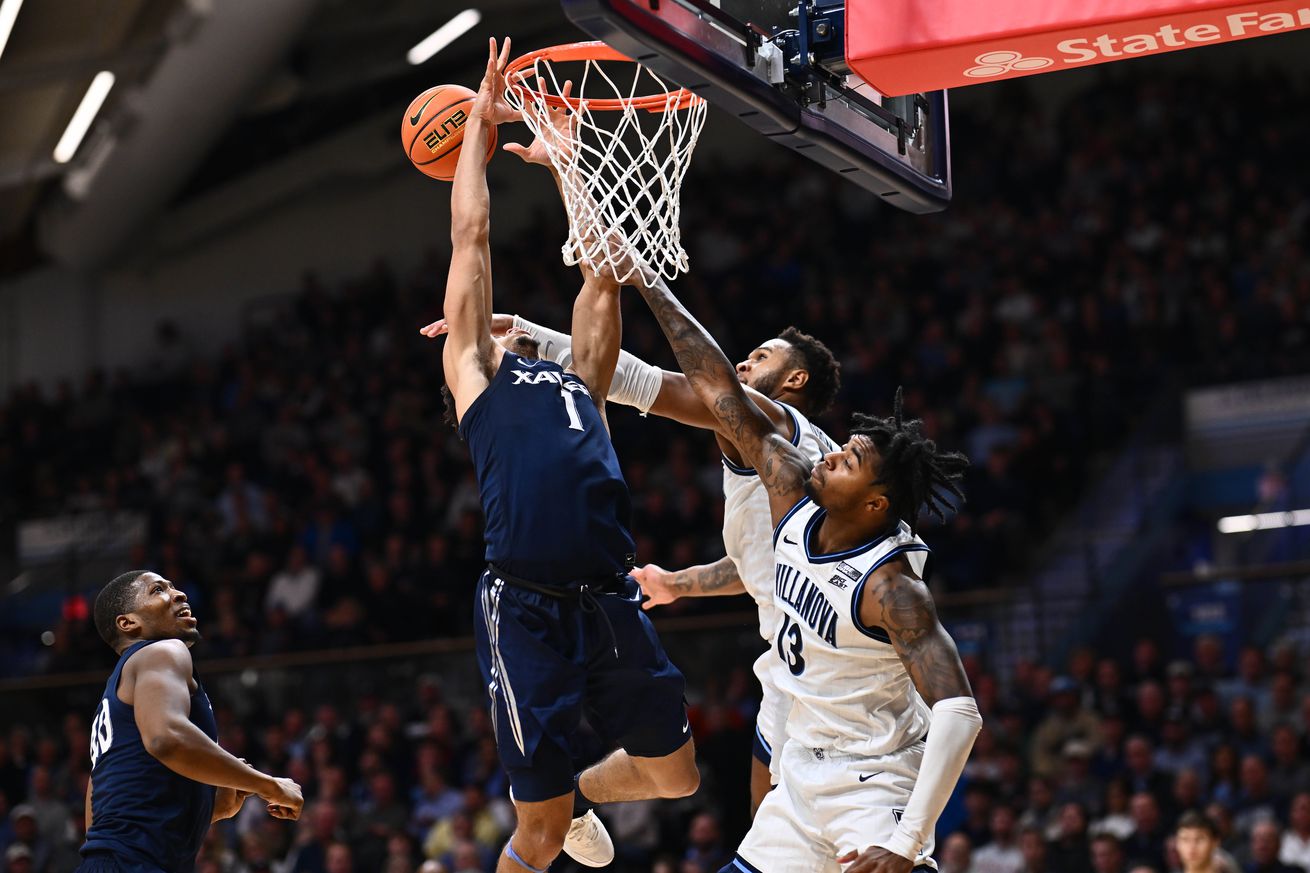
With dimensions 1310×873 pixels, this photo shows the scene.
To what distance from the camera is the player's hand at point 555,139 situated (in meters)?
5.22

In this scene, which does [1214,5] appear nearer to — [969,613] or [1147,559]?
[969,613]

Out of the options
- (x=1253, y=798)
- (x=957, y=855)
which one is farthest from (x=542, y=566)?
(x=1253, y=798)

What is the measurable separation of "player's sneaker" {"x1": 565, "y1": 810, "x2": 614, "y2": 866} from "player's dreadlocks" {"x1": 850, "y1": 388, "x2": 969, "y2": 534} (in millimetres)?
1482

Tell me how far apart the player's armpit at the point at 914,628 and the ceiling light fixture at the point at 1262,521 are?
27.3 feet

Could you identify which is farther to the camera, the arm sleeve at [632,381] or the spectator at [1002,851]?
the spectator at [1002,851]

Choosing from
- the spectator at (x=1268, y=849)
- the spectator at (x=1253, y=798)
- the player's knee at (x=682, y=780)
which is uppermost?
the player's knee at (x=682, y=780)

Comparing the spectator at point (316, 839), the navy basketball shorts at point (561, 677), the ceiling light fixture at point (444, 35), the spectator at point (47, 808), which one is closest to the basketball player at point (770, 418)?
the navy basketball shorts at point (561, 677)

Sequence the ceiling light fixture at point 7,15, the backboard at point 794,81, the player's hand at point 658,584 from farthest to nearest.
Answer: the ceiling light fixture at point 7,15
the player's hand at point 658,584
the backboard at point 794,81

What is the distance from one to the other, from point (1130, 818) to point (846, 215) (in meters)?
8.60

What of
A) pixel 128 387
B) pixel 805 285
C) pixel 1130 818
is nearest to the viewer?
pixel 1130 818

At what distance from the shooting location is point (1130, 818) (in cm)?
918

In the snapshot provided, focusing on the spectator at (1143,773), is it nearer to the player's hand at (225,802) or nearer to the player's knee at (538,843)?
the player's knee at (538,843)

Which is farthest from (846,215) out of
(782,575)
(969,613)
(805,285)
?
(782,575)

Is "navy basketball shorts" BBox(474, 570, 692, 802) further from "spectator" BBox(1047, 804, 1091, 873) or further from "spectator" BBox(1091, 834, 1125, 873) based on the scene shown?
"spectator" BBox(1047, 804, 1091, 873)
